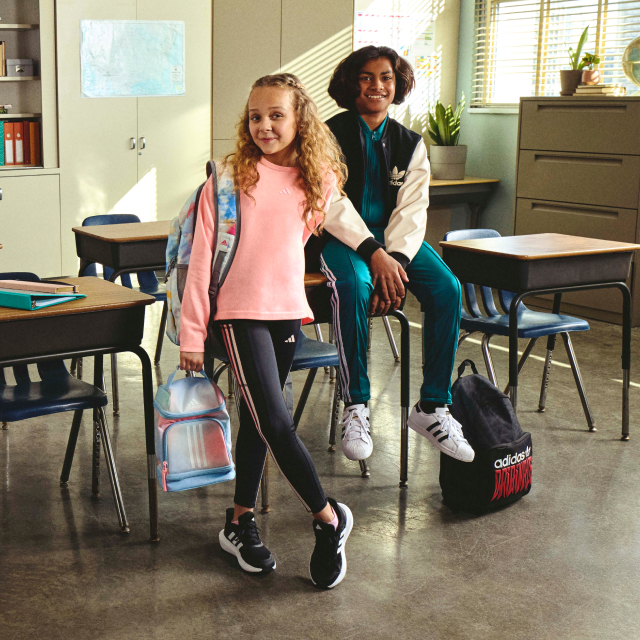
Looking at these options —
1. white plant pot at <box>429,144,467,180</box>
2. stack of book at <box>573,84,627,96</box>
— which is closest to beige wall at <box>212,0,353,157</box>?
white plant pot at <box>429,144,467,180</box>

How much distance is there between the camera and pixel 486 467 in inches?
109

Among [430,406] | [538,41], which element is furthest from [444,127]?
[430,406]

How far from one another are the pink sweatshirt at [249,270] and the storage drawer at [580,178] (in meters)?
3.89

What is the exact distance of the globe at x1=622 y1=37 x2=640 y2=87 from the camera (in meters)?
5.68

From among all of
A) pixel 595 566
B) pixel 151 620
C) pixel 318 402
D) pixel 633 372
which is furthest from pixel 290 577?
pixel 633 372

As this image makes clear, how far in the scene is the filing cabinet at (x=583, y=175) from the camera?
557 centimetres

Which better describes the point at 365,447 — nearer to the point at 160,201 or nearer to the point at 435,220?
the point at 160,201

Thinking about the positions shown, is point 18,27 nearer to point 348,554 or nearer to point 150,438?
point 150,438

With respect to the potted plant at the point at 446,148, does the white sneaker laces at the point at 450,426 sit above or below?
below

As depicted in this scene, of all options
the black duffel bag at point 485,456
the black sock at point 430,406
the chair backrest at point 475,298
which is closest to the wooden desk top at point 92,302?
the black sock at point 430,406

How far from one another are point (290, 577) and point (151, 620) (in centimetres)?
40

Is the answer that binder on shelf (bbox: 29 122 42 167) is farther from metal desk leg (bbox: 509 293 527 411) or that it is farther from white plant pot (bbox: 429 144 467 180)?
metal desk leg (bbox: 509 293 527 411)

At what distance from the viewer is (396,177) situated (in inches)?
118

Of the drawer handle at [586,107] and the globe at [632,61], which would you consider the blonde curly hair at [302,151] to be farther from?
the globe at [632,61]
